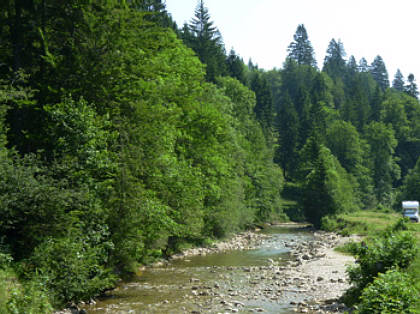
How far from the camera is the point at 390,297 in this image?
12.4 m

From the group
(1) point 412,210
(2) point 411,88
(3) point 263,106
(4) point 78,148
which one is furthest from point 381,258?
(2) point 411,88

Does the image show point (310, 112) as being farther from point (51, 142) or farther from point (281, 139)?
point (51, 142)

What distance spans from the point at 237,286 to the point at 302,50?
153m

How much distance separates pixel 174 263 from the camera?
30.0 meters

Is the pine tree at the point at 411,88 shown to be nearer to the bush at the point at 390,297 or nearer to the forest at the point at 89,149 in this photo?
the forest at the point at 89,149

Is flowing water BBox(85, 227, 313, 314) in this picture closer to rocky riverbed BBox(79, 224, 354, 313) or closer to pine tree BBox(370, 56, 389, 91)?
rocky riverbed BBox(79, 224, 354, 313)

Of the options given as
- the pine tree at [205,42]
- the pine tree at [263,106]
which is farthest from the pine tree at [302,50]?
the pine tree at [205,42]

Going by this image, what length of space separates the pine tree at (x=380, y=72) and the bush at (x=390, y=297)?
565ft

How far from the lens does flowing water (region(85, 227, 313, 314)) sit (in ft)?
57.6

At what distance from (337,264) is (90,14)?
19581mm

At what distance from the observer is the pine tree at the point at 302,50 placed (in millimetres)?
164750

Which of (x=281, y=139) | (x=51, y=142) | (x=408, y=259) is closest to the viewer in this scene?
(x=408, y=259)

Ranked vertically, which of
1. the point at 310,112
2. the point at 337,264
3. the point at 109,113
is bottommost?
the point at 337,264

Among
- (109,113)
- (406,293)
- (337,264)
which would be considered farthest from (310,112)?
(406,293)
